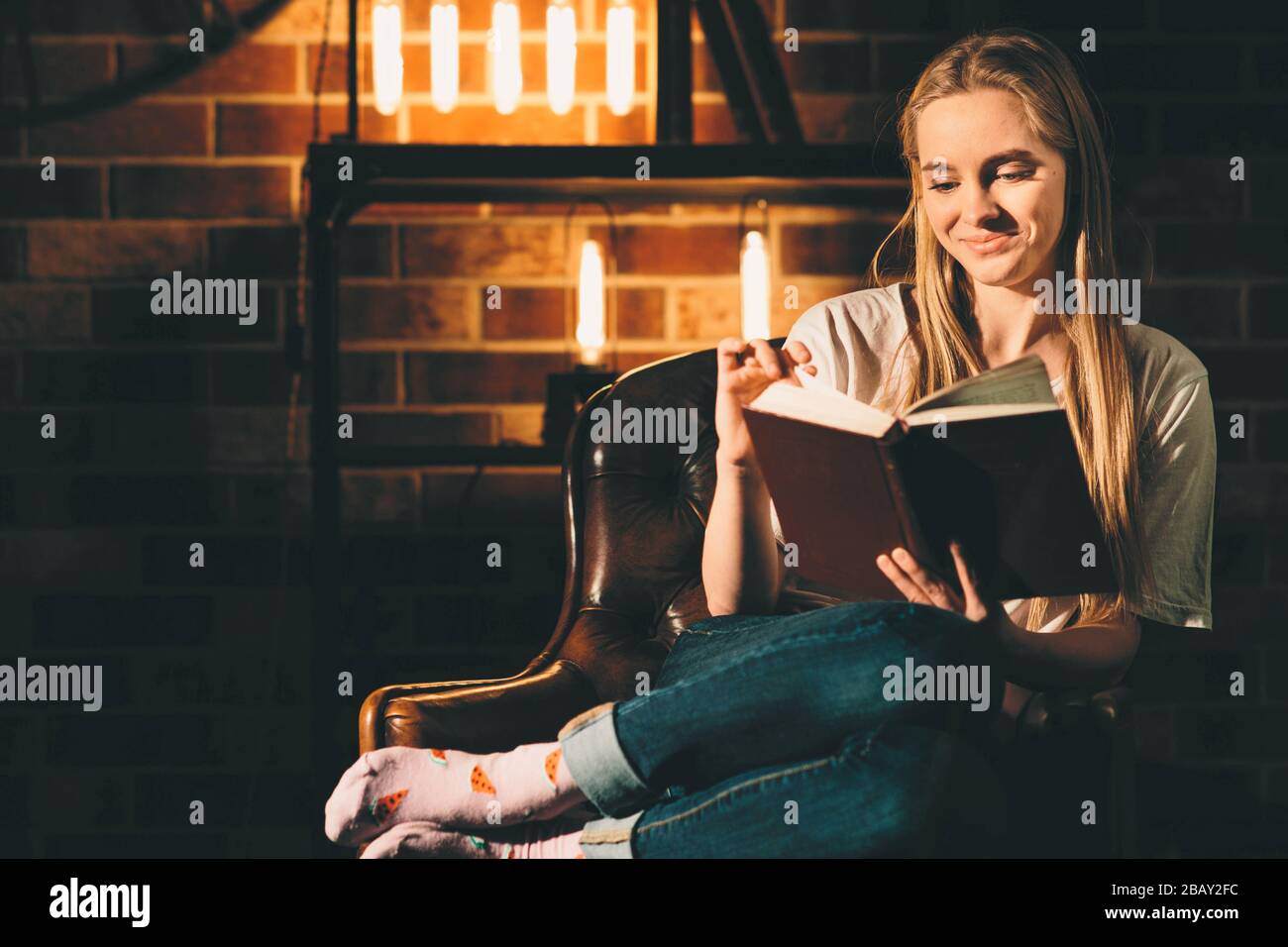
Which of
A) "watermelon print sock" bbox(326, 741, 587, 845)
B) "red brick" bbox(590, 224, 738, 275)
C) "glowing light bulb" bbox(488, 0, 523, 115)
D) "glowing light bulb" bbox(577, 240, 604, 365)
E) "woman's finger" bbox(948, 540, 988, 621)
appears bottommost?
"watermelon print sock" bbox(326, 741, 587, 845)

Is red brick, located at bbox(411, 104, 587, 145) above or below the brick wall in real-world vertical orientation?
above

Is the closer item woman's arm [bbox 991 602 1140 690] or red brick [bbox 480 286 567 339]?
woman's arm [bbox 991 602 1140 690]

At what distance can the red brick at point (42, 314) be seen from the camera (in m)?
2.07

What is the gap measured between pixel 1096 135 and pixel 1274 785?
1.37 m

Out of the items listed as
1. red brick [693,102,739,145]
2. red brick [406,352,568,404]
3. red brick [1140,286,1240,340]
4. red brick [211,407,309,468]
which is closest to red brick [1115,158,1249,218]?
red brick [1140,286,1240,340]

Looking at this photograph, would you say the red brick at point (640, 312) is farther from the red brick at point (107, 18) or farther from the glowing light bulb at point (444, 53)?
the red brick at point (107, 18)

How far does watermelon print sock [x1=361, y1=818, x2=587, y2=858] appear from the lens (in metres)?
1.15

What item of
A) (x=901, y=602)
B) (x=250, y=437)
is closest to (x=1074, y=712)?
(x=901, y=602)

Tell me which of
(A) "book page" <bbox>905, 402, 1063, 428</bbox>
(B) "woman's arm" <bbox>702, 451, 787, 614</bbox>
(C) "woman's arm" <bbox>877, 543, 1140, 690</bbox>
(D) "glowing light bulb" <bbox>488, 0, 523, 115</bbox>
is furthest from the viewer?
(D) "glowing light bulb" <bbox>488, 0, 523, 115</bbox>

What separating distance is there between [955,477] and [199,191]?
4.95 ft

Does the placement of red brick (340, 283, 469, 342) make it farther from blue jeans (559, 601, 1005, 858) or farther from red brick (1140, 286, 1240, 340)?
red brick (1140, 286, 1240, 340)

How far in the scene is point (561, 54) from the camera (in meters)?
1.92

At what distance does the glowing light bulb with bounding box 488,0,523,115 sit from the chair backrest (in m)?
0.58

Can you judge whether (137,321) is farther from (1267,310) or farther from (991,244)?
(1267,310)
